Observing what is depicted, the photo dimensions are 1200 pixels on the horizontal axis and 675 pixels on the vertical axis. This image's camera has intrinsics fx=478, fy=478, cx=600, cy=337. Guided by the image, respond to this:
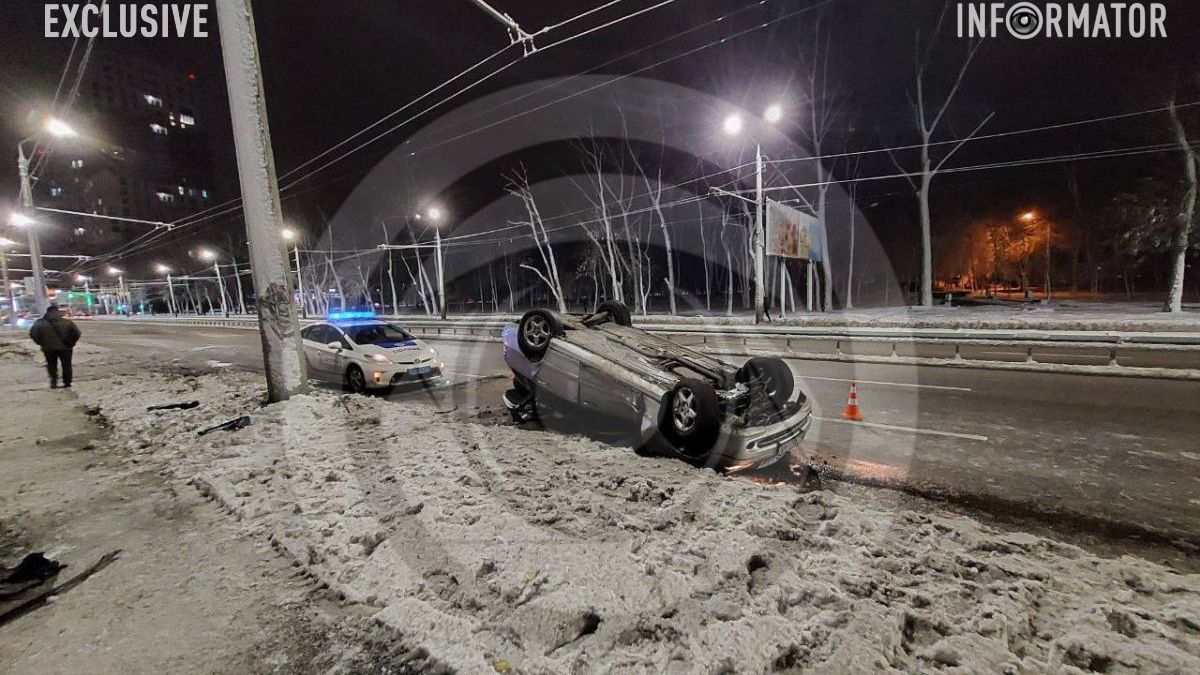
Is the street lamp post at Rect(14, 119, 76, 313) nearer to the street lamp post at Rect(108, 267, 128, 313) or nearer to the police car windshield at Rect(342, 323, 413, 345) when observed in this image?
the police car windshield at Rect(342, 323, 413, 345)

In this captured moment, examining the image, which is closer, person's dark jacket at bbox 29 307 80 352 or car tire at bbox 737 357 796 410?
car tire at bbox 737 357 796 410

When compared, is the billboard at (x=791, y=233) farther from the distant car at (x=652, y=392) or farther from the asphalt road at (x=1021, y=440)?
the distant car at (x=652, y=392)

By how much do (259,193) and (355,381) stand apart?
13.4 ft

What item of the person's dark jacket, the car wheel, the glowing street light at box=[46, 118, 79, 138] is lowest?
the car wheel

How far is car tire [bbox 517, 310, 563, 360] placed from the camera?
5.56 meters

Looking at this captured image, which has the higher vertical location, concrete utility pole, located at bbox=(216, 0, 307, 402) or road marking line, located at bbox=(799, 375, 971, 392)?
concrete utility pole, located at bbox=(216, 0, 307, 402)

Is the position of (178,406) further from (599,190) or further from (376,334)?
(599,190)

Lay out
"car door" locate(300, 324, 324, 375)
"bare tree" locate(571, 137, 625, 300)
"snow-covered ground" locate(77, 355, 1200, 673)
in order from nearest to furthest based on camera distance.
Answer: "snow-covered ground" locate(77, 355, 1200, 673)
"car door" locate(300, 324, 324, 375)
"bare tree" locate(571, 137, 625, 300)

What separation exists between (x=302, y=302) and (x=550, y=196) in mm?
39087

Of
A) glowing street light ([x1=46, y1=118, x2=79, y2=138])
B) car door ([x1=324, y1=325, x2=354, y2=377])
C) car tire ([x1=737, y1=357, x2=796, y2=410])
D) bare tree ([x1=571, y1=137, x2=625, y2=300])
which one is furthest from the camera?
bare tree ([x1=571, y1=137, x2=625, y2=300])

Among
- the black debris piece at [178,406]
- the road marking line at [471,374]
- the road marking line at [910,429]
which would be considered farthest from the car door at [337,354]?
the road marking line at [910,429]

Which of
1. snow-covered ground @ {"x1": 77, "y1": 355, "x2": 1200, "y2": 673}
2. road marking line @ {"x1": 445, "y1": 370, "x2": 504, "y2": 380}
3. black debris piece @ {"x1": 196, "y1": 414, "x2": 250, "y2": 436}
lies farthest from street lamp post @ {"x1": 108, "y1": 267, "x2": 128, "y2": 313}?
snow-covered ground @ {"x1": 77, "y1": 355, "x2": 1200, "y2": 673}

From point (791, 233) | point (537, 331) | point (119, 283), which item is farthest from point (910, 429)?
point (119, 283)

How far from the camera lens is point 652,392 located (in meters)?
4.59
